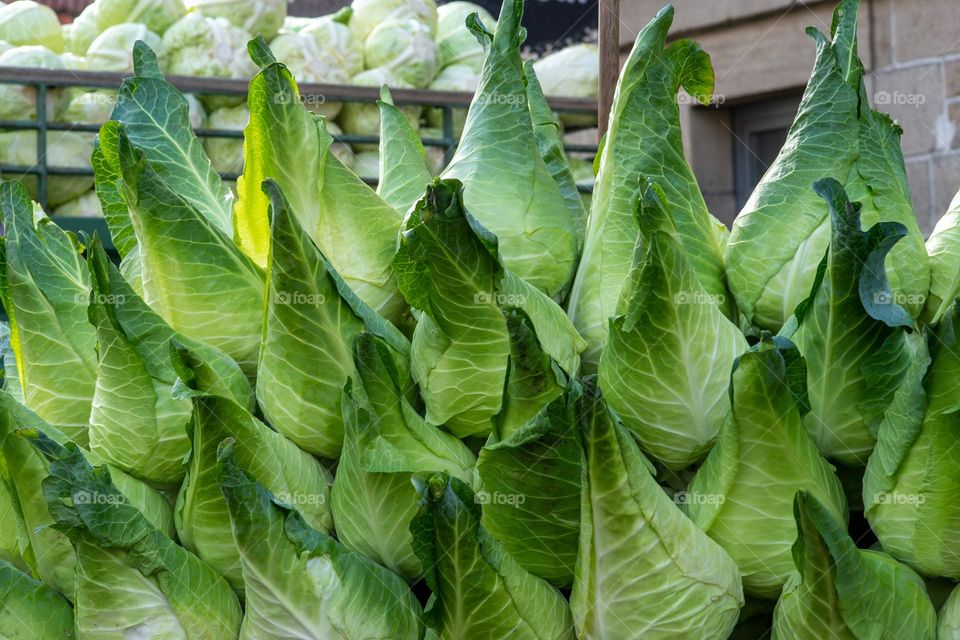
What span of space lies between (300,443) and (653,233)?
0.40m

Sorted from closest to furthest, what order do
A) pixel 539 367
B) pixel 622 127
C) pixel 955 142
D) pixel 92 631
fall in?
1. pixel 539 367
2. pixel 92 631
3. pixel 622 127
4. pixel 955 142

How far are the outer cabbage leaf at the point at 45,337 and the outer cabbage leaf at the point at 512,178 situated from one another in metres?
0.45

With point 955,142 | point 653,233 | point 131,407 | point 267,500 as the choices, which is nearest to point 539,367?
point 653,233

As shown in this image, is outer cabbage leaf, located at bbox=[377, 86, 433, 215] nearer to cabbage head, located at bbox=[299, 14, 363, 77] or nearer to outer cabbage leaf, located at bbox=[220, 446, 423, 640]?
outer cabbage leaf, located at bbox=[220, 446, 423, 640]

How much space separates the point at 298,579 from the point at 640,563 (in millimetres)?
289

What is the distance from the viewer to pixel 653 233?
0.96m

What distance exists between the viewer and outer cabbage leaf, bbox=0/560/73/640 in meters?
1.08

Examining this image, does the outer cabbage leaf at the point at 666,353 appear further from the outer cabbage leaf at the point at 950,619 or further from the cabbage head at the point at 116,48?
the cabbage head at the point at 116,48

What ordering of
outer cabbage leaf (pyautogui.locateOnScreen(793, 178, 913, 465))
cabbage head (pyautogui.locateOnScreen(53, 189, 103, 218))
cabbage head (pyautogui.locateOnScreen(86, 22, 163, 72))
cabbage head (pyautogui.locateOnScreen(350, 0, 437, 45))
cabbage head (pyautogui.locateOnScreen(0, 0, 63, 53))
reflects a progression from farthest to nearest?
cabbage head (pyautogui.locateOnScreen(350, 0, 437, 45))
cabbage head (pyautogui.locateOnScreen(0, 0, 63, 53))
cabbage head (pyautogui.locateOnScreen(86, 22, 163, 72))
cabbage head (pyautogui.locateOnScreen(53, 189, 103, 218))
outer cabbage leaf (pyautogui.locateOnScreen(793, 178, 913, 465))

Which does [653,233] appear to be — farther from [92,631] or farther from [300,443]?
[92,631]

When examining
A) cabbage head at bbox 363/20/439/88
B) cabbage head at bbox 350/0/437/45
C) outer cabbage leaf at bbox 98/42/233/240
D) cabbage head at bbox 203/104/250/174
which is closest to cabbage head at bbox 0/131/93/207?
cabbage head at bbox 203/104/250/174

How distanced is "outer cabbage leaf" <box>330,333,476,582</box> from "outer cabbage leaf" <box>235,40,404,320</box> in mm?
145

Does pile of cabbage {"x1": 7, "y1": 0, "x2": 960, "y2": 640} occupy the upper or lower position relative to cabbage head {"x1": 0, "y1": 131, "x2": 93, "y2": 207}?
lower

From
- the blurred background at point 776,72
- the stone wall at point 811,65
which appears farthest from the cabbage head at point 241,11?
the stone wall at point 811,65
